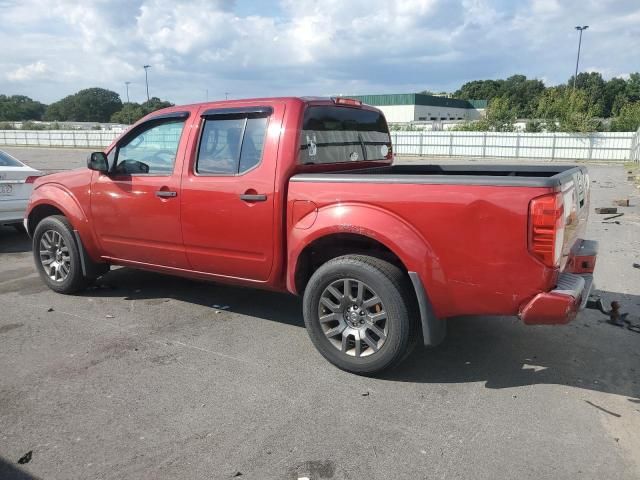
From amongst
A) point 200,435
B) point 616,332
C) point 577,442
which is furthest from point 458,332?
point 200,435

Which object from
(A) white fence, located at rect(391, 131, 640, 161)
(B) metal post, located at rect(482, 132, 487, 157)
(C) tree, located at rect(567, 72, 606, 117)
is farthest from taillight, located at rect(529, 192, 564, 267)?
Result: (C) tree, located at rect(567, 72, 606, 117)

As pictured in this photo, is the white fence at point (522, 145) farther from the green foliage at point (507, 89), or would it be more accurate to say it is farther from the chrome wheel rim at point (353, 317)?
the green foliage at point (507, 89)

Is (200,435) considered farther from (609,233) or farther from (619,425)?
(609,233)

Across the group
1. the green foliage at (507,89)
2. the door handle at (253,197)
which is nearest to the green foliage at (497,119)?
the door handle at (253,197)

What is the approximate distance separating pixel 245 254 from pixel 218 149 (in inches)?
37.6

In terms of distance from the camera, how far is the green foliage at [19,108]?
10408 centimetres

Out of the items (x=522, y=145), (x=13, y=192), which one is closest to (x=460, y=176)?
(x=13, y=192)

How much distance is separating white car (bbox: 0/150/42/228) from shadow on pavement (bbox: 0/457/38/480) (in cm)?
652

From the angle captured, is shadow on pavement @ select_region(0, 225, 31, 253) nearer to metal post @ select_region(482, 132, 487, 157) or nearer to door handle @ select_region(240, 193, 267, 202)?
door handle @ select_region(240, 193, 267, 202)

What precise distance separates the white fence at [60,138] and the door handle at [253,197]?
4741cm

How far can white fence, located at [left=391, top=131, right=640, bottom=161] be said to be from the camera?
3459cm

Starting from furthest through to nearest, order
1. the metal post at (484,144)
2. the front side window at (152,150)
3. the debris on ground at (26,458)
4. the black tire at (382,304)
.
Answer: the metal post at (484,144)
the front side window at (152,150)
the black tire at (382,304)
the debris on ground at (26,458)

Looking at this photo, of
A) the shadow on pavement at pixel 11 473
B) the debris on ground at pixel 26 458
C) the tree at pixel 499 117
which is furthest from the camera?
the tree at pixel 499 117

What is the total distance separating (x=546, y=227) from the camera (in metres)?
3.07
